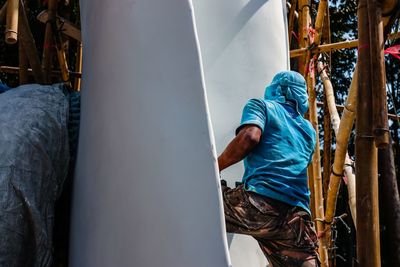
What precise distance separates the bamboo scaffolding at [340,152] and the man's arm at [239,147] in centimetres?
39

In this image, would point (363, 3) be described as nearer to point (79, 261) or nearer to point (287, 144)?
point (287, 144)

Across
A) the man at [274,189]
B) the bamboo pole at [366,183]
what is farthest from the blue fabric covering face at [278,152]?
the bamboo pole at [366,183]

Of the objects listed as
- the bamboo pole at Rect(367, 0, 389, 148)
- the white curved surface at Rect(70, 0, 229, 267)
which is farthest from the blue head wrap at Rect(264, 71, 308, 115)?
the white curved surface at Rect(70, 0, 229, 267)

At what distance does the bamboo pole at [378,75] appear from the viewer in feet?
4.16

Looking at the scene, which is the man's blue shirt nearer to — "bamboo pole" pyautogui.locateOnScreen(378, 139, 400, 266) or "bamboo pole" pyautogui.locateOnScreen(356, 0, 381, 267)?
"bamboo pole" pyautogui.locateOnScreen(356, 0, 381, 267)

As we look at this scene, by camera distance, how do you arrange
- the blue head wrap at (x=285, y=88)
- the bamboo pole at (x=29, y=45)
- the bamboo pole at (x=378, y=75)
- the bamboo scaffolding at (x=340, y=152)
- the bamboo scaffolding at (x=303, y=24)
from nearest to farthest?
the bamboo pole at (x=378, y=75), the bamboo pole at (x=29, y=45), the blue head wrap at (x=285, y=88), the bamboo scaffolding at (x=340, y=152), the bamboo scaffolding at (x=303, y=24)

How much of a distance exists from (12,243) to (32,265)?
57 millimetres

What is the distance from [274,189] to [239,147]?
8.0 inches

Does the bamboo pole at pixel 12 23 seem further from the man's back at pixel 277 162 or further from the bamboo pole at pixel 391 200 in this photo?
the bamboo pole at pixel 391 200

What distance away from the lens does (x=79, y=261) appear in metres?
1.01

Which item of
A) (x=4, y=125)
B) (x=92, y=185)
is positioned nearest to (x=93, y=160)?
(x=92, y=185)

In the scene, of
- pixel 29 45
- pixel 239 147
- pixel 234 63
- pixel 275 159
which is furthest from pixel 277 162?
pixel 29 45

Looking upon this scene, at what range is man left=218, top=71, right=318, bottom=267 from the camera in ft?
5.76

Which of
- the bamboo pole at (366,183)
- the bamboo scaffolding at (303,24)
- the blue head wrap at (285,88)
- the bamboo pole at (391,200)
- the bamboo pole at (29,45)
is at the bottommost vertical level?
the bamboo pole at (391,200)
